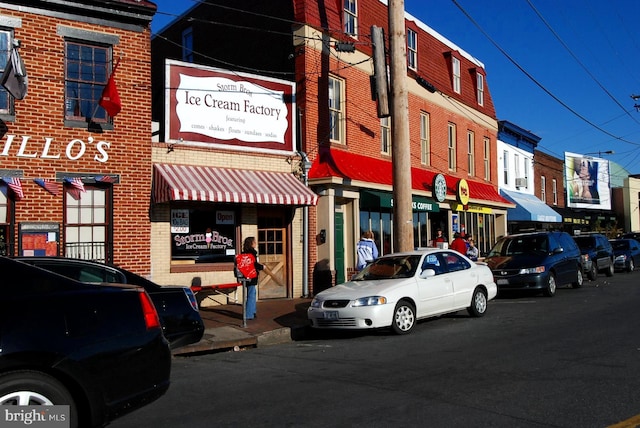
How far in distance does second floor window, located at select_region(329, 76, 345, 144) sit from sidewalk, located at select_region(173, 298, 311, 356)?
5.46 metres

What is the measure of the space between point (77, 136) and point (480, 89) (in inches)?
779

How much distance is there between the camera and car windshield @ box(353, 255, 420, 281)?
1120 centimetres

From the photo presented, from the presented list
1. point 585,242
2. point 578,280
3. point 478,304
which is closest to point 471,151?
point 585,242

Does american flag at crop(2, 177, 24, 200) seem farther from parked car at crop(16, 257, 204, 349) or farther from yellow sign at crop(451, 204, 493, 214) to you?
yellow sign at crop(451, 204, 493, 214)

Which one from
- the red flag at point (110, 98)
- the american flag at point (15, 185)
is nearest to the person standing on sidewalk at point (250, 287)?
the red flag at point (110, 98)

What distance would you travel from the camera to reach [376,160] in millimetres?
18688

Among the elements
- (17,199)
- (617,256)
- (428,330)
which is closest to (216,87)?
(17,199)

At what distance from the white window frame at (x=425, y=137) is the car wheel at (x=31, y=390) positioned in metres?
18.9

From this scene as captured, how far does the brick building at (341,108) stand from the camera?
631 inches

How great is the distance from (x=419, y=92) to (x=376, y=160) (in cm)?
419

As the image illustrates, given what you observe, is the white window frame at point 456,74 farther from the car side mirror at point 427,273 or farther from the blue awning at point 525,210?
the car side mirror at point 427,273

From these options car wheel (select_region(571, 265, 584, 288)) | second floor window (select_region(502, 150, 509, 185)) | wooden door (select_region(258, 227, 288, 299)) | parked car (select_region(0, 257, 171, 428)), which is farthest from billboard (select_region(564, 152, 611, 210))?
parked car (select_region(0, 257, 171, 428))

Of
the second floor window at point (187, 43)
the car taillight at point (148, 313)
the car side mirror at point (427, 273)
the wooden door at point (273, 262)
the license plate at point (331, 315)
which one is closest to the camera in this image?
the car taillight at point (148, 313)

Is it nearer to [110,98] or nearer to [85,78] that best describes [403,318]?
[110,98]
